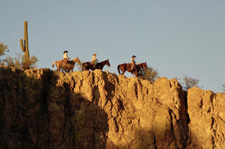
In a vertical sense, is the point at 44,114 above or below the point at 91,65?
below

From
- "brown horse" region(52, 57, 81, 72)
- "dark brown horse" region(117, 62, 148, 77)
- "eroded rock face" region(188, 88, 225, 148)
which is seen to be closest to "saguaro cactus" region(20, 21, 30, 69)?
"brown horse" region(52, 57, 81, 72)

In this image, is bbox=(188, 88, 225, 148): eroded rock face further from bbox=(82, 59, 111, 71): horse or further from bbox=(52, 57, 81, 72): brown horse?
bbox=(52, 57, 81, 72): brown horse

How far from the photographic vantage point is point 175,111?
1373 inches

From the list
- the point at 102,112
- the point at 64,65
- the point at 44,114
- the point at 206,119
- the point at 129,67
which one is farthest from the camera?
the point at 129,67

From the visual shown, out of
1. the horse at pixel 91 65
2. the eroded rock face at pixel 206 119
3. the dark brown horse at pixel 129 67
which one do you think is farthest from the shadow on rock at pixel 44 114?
the dark brown horse at pixel 129 67

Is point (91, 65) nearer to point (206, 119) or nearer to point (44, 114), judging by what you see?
point (44, 114)

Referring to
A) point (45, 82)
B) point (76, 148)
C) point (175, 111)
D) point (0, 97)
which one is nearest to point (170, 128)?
point (175, 111)

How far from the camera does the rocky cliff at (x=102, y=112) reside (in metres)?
31.2

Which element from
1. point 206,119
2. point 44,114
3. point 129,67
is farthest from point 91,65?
point 206,119

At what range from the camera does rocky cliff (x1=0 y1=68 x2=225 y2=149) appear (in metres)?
31.2

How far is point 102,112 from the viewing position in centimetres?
3353

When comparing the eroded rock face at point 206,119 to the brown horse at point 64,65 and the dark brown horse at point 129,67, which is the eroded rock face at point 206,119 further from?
the brown horse at point 64,65

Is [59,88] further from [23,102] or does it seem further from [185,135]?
[185,135]

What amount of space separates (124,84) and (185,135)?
5.76m
